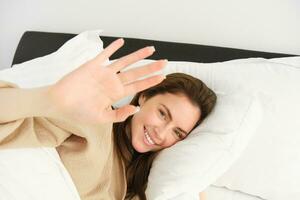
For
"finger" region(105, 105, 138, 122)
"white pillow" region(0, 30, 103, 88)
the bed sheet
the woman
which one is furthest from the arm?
the bed sheet

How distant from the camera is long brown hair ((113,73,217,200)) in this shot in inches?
42.9

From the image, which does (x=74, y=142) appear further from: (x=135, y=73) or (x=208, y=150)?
(x=208, y=150)

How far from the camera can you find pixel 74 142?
2.70ft

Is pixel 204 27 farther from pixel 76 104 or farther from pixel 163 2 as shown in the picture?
pixel 76 104

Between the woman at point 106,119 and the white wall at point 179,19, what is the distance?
1.26 feet

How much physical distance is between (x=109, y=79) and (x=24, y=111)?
0.55ft

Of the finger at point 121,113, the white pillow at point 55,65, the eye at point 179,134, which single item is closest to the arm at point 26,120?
the finger at point 121,113

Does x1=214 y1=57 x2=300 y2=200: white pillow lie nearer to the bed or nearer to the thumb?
the bed

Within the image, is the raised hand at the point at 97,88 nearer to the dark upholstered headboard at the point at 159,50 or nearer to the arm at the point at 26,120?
the arm at the point at 26,120

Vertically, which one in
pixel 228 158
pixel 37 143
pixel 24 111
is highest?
pixel 24 111

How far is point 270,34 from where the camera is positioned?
141cm

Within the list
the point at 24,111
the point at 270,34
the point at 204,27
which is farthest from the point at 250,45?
the point at 24,111

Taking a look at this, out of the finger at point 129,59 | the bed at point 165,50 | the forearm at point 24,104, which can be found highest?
the finger at point 129,59

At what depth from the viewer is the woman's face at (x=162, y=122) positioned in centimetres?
103
